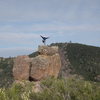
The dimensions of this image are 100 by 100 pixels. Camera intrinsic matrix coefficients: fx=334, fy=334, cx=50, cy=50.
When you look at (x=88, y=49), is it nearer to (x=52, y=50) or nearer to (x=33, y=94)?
(x=52, y=50)

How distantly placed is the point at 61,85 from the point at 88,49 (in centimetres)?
11106

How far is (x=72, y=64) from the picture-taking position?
112688 millimetres

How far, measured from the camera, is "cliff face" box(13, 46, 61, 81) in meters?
38.8

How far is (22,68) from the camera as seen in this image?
3994 cm

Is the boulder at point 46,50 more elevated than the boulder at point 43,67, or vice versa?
the boulder at point 46,50

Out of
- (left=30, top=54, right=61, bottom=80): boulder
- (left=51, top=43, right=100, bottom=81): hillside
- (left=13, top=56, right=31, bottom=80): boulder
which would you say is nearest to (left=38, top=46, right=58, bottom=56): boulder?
(left=30, top=54, right=61, bottom=80): boulder

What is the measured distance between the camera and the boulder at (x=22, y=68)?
129ft

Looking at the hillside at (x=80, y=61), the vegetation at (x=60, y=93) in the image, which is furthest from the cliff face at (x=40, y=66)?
the hillside at (x=80, y=61)

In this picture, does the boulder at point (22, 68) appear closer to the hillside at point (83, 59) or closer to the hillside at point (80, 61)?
the hillside at point (80, 61)

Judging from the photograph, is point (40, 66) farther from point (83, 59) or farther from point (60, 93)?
point (83, 59)

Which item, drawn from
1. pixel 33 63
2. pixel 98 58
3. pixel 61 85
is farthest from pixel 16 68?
pixel 98 58

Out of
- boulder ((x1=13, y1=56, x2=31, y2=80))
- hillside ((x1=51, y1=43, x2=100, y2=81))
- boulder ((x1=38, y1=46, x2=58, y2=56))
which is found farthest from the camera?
hillside ((x1=51, y1=43, x2=100, y2=81))

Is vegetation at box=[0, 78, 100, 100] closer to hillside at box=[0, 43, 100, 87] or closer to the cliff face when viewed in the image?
the cliff face

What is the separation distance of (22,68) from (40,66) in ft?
8.01
